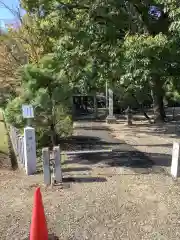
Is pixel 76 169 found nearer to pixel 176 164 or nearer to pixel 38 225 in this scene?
pixel 176 164

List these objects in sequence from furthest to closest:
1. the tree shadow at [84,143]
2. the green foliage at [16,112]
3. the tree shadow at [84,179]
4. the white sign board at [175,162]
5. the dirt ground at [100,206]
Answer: the tree shadow at [84,143], the green foliage at [16,112], the white sign board at [175,162], the tree shadow at [84,179], the dirt ground at [100,206]

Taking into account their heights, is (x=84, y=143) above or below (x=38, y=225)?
below

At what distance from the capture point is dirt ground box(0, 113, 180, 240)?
4.53m

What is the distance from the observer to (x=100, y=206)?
541 centimetres

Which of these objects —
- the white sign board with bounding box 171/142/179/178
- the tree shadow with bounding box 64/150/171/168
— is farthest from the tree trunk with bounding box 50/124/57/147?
the white sign board with bounding box 171/142/179/178

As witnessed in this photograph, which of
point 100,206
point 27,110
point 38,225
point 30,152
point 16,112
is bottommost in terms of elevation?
point 100,206

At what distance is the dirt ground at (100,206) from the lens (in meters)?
4.53

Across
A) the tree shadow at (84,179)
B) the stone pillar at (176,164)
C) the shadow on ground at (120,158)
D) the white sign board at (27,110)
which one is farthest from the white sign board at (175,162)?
the white sign board at (27,110)

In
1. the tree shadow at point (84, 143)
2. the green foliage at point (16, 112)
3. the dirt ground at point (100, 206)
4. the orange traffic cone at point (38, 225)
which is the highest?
the green foliage at point (16, 112)

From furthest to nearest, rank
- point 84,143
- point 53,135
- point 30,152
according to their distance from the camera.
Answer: point 84,143 < point 53,135 < point 30,152

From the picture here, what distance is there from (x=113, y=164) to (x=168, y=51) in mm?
5043

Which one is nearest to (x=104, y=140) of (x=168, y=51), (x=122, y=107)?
(x=168, y=51)

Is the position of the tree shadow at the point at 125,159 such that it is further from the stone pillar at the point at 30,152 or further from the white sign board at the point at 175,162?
the stone pillar at the point at 30,152

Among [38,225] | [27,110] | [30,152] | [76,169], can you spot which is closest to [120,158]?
[76,169]
